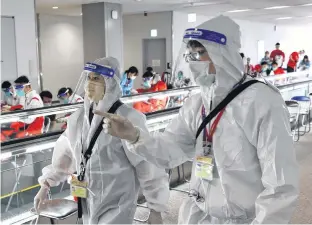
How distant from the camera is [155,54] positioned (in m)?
13.5

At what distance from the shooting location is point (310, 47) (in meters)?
22.2

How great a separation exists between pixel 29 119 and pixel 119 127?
2815mm

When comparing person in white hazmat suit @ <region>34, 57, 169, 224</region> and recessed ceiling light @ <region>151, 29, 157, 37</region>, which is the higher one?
recessed ceiling light @ <region>151, 29, 157, 37</region>

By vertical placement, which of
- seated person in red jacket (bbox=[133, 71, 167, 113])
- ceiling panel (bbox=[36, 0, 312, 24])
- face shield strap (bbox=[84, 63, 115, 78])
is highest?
ceiling panel (bbox=[36, 0, 312, 24])

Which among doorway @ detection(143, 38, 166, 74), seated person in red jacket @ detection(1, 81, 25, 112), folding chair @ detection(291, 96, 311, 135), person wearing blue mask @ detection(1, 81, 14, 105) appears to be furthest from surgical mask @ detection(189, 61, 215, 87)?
doorway @ detection(143, 38, 166, 74)

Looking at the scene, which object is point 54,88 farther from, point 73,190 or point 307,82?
point 73,190

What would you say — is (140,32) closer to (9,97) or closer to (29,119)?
(9,97)

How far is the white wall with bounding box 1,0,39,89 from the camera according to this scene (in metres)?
8.08

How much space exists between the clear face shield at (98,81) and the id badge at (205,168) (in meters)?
0.86

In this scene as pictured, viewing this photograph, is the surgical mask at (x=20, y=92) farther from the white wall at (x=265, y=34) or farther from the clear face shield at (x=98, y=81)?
the white wall at (x=265, y=34)

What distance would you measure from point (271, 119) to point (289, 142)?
0.10 m

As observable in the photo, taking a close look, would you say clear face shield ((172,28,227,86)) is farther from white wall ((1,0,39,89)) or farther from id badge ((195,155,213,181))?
white wall ((1,0,39,89))

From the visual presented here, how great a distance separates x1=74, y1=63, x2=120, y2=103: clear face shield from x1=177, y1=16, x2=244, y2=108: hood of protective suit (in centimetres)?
76

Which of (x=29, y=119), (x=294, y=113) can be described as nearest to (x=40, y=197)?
(x=29, y=119)
